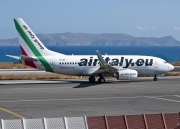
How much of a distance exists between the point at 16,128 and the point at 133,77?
1316 inches

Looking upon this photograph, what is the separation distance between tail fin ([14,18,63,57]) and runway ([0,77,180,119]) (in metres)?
3.71

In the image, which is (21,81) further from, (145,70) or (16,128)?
(16,128)

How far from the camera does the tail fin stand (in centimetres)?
5084

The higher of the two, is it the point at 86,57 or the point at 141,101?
the point at 86,57

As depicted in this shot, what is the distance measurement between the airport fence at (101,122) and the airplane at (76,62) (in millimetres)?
28915

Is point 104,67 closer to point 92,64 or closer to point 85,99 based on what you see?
point 92,64

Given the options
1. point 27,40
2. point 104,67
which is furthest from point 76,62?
point 27,40

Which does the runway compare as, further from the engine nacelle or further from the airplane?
the airplane

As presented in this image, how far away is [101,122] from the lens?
20.1 meters

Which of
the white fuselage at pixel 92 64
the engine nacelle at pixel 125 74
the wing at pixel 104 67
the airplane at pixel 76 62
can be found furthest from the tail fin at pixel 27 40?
the engine nacelle at pixel 125 74

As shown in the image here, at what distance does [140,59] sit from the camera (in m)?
53.8

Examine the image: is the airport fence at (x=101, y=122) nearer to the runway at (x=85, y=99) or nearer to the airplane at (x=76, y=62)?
the runway at (x=85, y=99)

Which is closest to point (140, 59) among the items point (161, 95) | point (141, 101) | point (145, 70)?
point (145, 70)

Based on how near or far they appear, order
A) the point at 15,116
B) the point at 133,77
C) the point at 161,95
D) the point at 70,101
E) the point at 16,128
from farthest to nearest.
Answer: the point at 133,77 → the point at 161,95 → the point at 70,101 → the point at 15,116 → the point at 16,128
